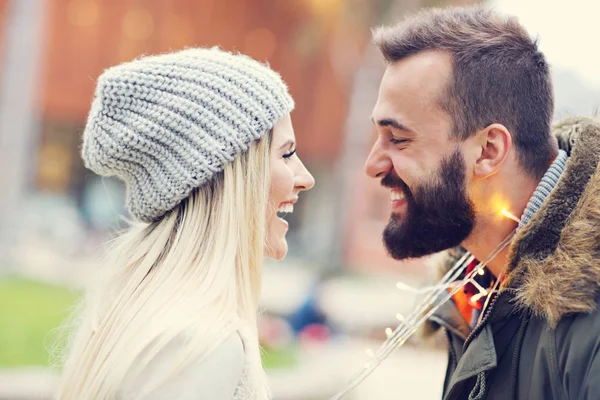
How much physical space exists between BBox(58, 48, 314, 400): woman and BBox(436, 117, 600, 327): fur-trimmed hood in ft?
2.92

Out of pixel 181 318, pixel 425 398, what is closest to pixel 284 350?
pixel 425 398

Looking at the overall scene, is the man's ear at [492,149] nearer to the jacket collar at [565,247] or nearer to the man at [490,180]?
the man at [490,180]

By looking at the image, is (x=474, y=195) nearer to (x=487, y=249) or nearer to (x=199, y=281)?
(x=487, y=249)

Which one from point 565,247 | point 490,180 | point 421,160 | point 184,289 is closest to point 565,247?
point 565,247

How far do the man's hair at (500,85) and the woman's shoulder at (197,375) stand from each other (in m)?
1.31

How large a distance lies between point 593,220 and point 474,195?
1.78 feet

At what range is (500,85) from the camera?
3.03m

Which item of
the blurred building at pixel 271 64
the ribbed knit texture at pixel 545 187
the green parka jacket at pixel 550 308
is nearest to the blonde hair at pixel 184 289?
the green parka jacket at pixel 550 308

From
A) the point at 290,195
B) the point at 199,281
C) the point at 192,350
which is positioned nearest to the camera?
the point at 192,350

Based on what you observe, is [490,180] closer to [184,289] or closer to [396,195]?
[396,195]

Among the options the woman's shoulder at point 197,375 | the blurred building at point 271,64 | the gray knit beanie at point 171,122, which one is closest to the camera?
the woman's shoulder at point 197,375

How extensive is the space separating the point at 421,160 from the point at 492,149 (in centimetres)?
28

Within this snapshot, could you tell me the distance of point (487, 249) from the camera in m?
3.04

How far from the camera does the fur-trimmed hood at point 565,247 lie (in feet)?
8.23
